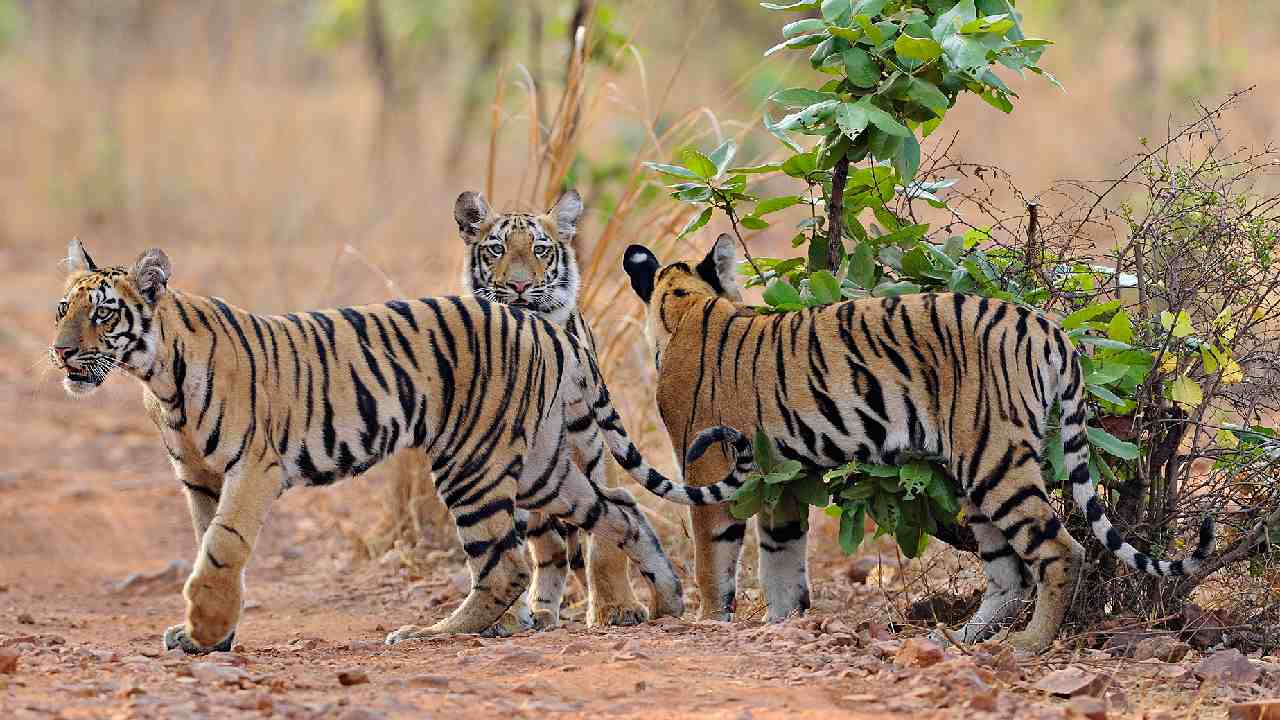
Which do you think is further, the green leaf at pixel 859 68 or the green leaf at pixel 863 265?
the green leaf at pixel 863 265

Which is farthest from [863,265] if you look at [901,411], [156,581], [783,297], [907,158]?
[156,581]

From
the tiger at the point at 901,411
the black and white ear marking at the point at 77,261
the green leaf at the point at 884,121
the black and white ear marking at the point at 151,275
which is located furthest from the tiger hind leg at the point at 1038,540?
the black and white ear marking at the point at 77,261

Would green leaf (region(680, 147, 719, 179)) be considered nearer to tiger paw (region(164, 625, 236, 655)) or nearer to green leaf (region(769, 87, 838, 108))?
green leaf (region(769, 87, 838, 108))

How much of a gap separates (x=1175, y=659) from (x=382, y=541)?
4.04 metres

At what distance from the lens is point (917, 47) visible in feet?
16.0

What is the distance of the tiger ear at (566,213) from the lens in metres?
6.32

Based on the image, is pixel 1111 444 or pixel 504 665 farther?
pixel 1111 444

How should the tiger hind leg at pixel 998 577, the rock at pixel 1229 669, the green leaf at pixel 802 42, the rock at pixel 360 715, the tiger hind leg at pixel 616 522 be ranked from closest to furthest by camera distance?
the rock at pixel 360 715, the rock at pixel 1229 669, the green leaf at pixel 802 42, the tiger hind leg at pixel 998 577, the tiger hind leg at pixel 616 522

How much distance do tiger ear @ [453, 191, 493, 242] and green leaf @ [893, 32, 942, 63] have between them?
196 centimetres

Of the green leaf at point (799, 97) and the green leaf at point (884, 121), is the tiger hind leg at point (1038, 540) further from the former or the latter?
the green leaf at point (799, 97)

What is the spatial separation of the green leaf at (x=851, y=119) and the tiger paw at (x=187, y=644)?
2.49 metres

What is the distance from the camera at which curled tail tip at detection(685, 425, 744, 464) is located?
5.11 meters

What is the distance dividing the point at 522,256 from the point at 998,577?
7.27 feet

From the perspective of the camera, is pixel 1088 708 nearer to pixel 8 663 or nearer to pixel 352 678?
pixel 352 678
